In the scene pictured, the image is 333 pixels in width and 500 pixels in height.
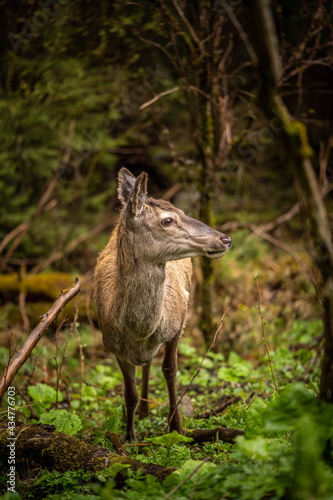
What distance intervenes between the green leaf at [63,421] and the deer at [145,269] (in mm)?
706

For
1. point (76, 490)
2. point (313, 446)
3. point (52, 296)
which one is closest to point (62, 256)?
point (52, 296)

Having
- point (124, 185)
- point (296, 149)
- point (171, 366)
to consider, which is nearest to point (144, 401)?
point (171, 366)

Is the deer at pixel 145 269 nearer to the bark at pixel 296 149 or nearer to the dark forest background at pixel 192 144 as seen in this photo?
the dark forest background at pixel 192 144

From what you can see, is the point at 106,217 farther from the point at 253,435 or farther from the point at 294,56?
the point at 253,435

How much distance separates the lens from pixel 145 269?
3.62 metres

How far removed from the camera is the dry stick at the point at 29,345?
320 centimetres

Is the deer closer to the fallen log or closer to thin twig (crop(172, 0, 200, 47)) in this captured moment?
the fallen log

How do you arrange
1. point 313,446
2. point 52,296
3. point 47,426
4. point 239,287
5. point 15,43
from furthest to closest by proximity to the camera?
point 52,296 < point 239,287 < point 15,43 < point 47,426 < point 313,446

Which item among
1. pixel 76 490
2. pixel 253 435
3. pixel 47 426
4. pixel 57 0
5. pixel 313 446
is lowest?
pixel 47 426

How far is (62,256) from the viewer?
927 centimetres

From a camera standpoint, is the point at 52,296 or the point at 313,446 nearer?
the point at 313,446

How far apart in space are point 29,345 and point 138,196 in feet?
4.75

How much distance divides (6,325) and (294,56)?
247 inches

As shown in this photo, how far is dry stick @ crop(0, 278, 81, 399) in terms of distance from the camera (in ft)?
→ 10.5
